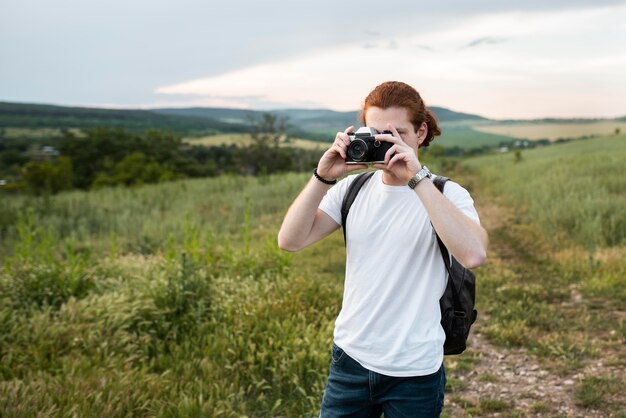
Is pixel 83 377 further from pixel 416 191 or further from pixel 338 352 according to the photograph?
pixel 416 191

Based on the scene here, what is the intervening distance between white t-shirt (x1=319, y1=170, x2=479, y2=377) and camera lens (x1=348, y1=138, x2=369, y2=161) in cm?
18

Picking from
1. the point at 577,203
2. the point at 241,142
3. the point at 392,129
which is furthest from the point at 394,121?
the point at 241,142

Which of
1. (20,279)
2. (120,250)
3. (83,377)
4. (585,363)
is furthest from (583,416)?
(120,250)

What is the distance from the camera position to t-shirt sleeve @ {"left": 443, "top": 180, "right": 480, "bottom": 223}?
2.01 meters

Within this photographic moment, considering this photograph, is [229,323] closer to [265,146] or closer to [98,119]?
[265,146]

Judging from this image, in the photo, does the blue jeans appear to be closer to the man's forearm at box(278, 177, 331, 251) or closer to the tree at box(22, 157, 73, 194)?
the man's forearm at box(278, 177, 331, 251)

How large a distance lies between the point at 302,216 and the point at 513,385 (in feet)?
11.2

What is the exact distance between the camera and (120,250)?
400 inches

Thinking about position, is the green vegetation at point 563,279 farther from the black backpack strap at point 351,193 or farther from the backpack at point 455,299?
the black backpack strap at point 351,193

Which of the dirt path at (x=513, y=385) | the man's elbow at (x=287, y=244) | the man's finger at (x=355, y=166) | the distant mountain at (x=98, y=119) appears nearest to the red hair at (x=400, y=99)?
the man's finger at (x=355, y=166)

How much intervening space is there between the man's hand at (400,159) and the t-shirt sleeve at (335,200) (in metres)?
0.34

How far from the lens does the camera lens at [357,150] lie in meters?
1.99

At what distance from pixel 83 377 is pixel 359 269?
2894 millimetres

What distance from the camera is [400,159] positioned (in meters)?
1.97
